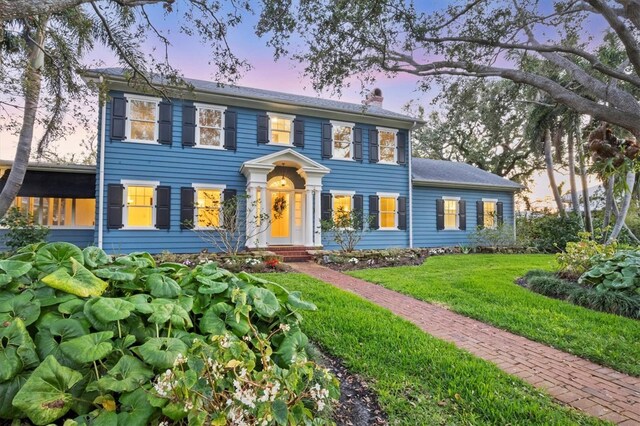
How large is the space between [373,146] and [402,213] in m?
2.89

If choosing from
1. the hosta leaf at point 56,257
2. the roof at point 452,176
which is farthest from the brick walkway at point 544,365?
the roof at point 452,176

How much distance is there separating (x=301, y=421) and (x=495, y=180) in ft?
53.9

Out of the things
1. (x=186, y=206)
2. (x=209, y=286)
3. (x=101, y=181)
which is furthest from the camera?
(x=186, y=206)

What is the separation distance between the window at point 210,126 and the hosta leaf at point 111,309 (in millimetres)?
9572

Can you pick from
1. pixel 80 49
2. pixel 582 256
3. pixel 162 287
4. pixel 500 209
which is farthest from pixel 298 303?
pixel 500 209

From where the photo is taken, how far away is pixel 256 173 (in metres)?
10.5

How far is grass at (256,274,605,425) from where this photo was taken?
2352 mm

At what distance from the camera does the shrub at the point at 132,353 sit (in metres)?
1.49

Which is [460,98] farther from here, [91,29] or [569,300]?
[91,29]

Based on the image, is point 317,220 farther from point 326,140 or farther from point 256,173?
point 326,140

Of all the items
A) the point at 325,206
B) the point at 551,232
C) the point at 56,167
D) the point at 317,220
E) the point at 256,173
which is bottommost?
the point at 551,232

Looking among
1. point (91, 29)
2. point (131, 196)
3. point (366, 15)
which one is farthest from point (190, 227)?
point (366, 15)

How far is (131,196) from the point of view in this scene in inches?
395

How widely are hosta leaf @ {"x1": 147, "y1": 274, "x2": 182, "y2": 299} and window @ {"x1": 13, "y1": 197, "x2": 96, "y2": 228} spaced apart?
10615 millimetres
